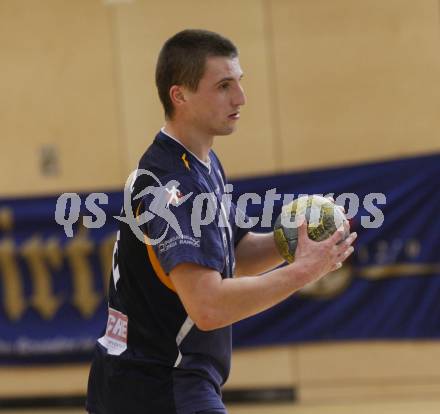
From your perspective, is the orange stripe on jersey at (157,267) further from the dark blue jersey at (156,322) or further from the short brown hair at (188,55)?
the short brown hair at (188,55)

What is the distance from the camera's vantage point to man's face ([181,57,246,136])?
312cm

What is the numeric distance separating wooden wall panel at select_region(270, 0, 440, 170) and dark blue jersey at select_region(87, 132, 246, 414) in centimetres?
453

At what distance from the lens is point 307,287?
7.58 metres

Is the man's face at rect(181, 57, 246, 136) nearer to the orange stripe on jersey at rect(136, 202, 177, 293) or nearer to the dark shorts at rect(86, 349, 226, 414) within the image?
the orange stripe on jersey at rect(136, 202, 177, 293)

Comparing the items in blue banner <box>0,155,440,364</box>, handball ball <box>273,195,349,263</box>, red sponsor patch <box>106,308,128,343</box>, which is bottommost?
blue banner <box>0,155,440,364</box>

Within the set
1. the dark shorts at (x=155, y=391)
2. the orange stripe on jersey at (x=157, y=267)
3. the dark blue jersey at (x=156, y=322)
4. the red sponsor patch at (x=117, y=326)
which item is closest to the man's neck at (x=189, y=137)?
the dark blue jersey at (x=156, y=322)

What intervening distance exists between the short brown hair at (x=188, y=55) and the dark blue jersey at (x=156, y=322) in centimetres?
24

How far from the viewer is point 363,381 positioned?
24.9ft

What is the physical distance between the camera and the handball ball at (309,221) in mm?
3045

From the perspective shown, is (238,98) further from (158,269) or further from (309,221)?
(158,269)

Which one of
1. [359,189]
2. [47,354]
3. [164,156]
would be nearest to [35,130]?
[47,354]

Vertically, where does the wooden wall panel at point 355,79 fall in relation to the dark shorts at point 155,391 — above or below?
above

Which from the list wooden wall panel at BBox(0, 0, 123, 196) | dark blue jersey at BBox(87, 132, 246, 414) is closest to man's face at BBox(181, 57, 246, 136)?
dark blue jersey at BBox(87, 132, 246, 414)

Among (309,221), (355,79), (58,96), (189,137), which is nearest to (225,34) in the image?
(355,79)
